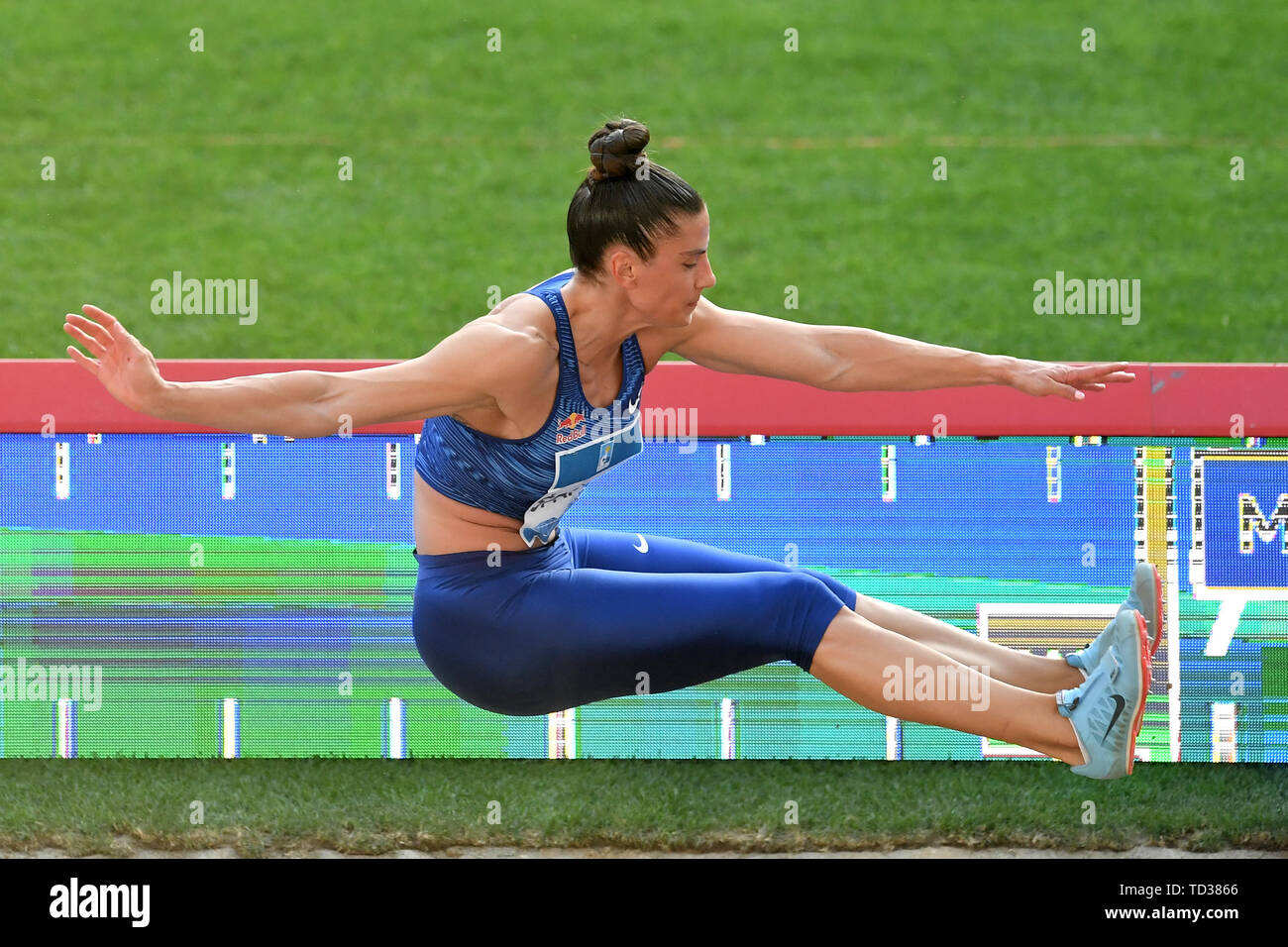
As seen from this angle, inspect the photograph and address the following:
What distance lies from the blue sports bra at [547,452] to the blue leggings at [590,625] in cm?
12

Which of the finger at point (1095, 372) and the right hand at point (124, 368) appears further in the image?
the finger at point (1095, 372)

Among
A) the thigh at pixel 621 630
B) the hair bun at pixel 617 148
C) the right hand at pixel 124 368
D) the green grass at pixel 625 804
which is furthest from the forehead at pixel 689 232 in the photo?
the green grass at pixel 625 804

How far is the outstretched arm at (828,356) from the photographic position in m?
3.47

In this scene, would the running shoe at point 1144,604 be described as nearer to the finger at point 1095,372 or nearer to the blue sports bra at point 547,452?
the finger at point 1095,372

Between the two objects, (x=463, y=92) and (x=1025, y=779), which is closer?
(x=1025, y=779)

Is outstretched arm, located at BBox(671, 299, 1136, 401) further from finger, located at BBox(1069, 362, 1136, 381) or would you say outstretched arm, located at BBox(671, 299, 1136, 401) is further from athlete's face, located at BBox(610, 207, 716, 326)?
athlete's face, located at BBox(610, 207, 716, 326)

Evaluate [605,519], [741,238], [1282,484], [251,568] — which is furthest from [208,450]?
[741,238]

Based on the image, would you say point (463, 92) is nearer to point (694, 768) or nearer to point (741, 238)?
point (741, 238)

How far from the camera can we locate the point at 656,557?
3.54 m

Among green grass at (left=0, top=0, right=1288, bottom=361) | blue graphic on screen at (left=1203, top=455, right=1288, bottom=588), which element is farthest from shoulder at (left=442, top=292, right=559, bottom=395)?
green grass at (left=0, top=0, right=1288, bottom=361)

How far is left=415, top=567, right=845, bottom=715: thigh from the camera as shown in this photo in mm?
3113

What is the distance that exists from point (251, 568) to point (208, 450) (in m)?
0.37

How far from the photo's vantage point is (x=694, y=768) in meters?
4.60

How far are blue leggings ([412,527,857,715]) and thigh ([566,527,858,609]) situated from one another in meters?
0.21
